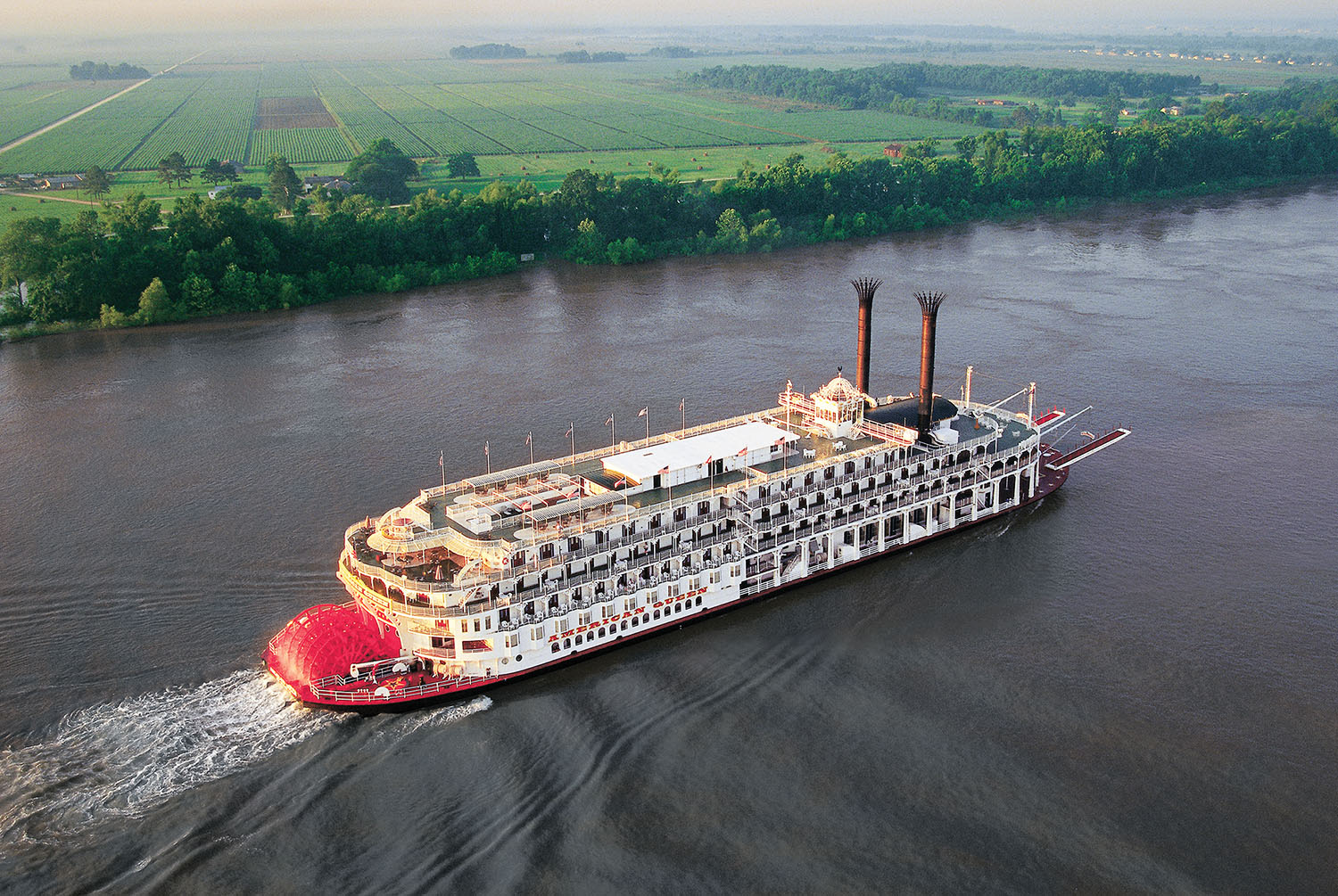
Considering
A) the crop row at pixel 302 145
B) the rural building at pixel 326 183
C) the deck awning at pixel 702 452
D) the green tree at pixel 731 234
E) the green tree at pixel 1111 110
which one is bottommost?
the deck awning at pixel 702 452

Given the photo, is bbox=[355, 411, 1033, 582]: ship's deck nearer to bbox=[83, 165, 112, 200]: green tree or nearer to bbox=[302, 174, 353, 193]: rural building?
bbox=[302, 174, 353, 193]: rural building

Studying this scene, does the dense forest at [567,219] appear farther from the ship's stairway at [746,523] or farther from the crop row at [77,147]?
the ship's stairway at [746,523]

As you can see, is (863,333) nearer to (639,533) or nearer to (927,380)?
(927,380)

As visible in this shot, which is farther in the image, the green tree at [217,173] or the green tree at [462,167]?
the green tree at [462,167]

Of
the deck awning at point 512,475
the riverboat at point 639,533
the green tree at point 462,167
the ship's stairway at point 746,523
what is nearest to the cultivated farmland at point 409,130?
the green tree at point 462,167

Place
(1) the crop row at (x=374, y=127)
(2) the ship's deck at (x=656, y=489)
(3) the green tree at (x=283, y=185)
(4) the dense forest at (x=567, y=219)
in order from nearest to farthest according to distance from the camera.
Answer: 1. (2) the ship's deck at (x=656, y=489)
2. (4) the dense forest at (x=567, y=219)
3. (3) the green tree at (x=283, y=185)
4. (1) the crop row at (x=374, y=127)

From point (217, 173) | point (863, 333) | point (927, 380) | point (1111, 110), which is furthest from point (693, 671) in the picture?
point (1111, 110)

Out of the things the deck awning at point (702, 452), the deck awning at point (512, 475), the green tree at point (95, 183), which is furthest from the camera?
the green tree at point (95, 183)

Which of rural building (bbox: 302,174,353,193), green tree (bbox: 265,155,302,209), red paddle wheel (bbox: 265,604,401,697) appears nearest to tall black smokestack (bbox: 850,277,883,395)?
red paddle wheel (bbox: 265,604,401,697)

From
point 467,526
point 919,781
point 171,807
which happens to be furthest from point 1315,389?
point 171,807
